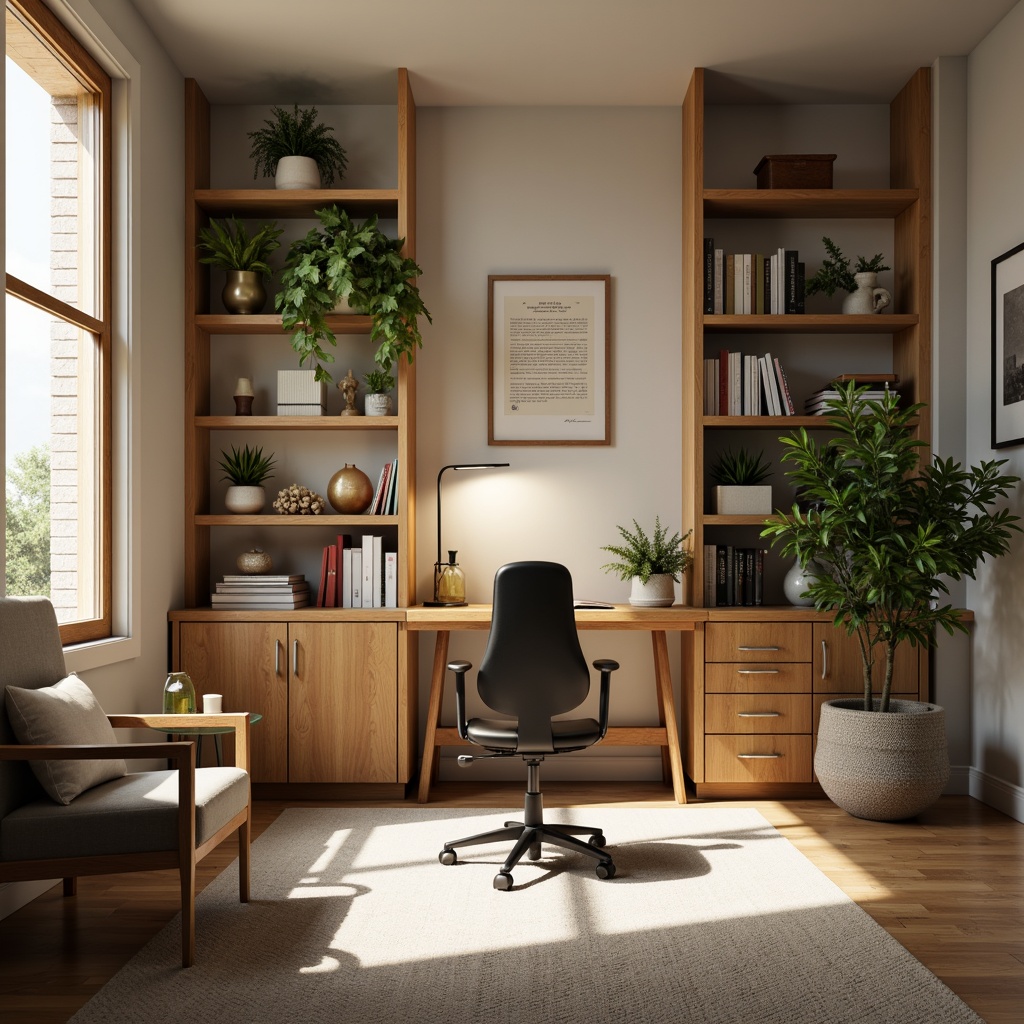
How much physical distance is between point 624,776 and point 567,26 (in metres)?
3.22

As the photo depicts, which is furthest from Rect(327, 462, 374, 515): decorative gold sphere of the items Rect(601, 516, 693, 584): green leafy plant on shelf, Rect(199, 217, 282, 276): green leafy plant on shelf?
Rect(601, 516, 693, 584): green leafy plant on shelf

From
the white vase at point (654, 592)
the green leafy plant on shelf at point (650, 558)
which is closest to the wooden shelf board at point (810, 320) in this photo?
the green leafy plant on shelf at point (650, 558)

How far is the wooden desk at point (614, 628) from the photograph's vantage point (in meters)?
4.06

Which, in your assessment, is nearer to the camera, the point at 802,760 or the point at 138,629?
the point at 138,629

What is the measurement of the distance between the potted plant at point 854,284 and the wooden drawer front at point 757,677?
161 centimetres

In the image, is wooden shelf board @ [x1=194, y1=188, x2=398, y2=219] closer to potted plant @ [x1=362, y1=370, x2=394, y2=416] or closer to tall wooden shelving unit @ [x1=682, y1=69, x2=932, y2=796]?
potted plant @ [x1=362, y1=370, x2=394, y2=416]

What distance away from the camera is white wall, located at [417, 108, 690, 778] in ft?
15.2

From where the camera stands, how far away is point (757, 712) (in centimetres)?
416

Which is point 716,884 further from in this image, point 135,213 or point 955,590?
point 135,213

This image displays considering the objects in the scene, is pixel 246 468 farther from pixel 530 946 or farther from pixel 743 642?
pixel 530 946

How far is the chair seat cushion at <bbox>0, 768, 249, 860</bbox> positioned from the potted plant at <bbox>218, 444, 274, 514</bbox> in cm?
197

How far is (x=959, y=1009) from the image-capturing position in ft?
7.39

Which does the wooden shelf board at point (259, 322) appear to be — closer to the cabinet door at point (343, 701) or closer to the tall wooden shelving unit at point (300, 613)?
the tall wooden shelving unit at point (300, 613)

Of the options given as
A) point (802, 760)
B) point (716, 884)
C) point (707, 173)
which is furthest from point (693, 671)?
point (707, 173)
